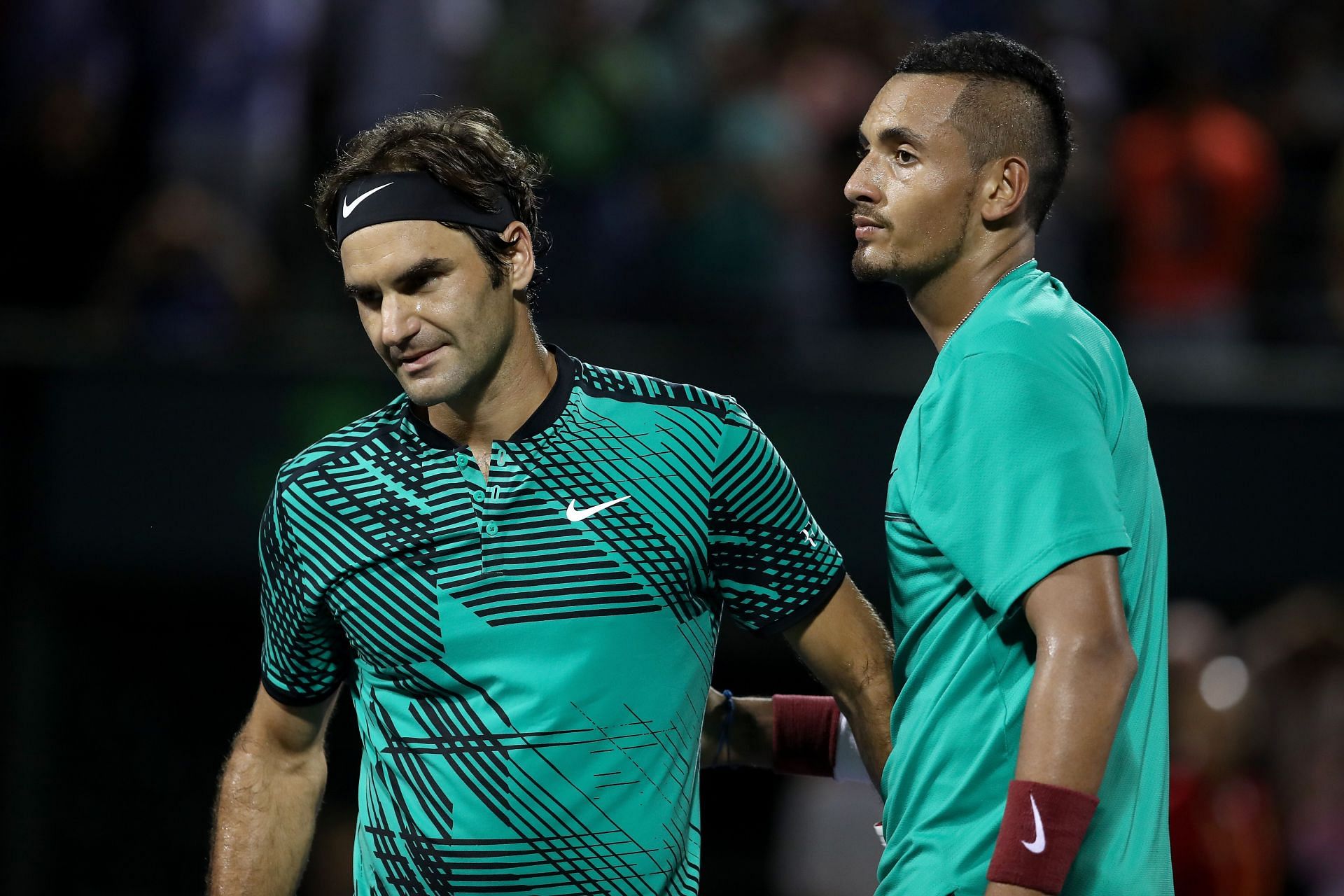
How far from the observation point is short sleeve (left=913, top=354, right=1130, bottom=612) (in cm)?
268

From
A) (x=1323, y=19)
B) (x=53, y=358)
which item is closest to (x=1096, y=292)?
(x=1323, y=19)

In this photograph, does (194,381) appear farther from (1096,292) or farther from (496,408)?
(496,408)

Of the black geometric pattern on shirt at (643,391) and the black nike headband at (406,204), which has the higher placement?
the black nike headband at (406,204)

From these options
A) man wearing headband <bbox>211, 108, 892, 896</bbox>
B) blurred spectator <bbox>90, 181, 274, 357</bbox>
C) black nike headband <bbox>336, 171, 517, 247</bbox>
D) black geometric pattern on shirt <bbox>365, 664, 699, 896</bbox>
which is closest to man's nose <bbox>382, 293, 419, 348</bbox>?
man wearing headband <bbox>211, 108, 892, 896</bbox>

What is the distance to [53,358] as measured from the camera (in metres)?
8.09

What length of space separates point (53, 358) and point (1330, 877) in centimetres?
577

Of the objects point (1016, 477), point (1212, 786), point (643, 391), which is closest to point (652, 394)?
point (643, 391)

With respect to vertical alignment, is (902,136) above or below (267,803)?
above

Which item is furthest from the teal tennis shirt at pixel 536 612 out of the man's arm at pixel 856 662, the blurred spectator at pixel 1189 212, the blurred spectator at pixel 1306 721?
the blurred spectator at pixel 1189 212

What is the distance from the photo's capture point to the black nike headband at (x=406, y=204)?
3275mm

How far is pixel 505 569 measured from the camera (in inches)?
128

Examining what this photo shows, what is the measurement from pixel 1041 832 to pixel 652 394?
1.20m

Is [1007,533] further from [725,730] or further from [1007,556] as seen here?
[725,730]

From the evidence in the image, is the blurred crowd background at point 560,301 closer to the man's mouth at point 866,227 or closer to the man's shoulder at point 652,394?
the man's shoulder at point 652,394
